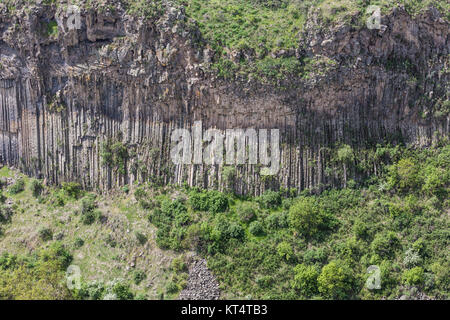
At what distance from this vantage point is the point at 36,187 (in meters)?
38.8

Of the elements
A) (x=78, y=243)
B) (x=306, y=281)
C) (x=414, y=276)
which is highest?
(x=78, y=243)

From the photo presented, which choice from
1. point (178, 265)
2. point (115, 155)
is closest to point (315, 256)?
point (178, 265)

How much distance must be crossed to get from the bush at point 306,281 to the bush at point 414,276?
22.6 ft

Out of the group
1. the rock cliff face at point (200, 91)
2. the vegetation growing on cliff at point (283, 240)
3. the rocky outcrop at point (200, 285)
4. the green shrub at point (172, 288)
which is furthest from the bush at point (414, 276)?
the green shrub at point (172, 288)

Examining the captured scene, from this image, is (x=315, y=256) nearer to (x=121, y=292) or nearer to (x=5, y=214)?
(x=121, y=292)

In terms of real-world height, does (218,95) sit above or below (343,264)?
above

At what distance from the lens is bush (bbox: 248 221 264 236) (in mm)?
34250

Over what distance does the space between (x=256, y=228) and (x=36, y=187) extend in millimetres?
21193

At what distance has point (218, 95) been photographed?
35594mm

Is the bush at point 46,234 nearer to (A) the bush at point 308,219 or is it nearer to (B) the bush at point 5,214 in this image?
(B) the bush at point 5,214

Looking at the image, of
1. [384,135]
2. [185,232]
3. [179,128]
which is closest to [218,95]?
[179,128]

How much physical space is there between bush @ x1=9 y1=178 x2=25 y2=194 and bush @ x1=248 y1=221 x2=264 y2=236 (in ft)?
73.2

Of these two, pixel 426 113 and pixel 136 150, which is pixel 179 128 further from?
pixel 426 113

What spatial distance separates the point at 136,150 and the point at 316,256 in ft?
59.9
